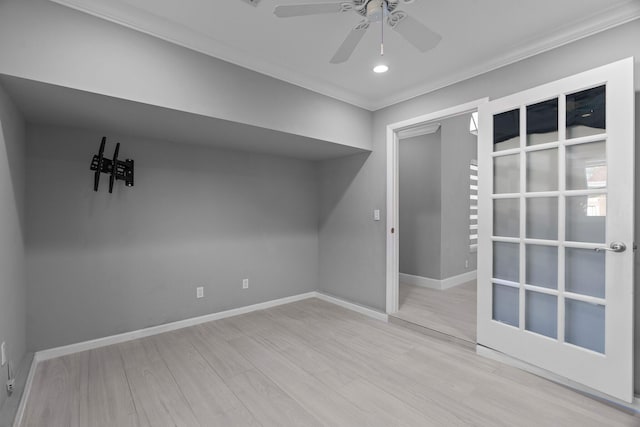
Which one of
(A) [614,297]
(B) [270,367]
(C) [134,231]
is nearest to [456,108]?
(A) [614,297]

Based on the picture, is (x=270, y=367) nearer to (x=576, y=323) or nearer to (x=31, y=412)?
(x=31, y=412)

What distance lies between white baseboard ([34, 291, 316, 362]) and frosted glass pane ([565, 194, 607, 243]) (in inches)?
123

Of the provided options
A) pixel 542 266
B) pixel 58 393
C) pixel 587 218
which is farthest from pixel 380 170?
pixel 58 393

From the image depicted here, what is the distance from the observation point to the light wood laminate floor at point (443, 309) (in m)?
3.10

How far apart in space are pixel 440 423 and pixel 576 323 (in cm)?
122

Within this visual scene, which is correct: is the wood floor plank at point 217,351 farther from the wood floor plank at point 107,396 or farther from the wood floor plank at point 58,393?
the wood floor plank at point 58,393

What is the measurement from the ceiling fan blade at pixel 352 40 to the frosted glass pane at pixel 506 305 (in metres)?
2.19

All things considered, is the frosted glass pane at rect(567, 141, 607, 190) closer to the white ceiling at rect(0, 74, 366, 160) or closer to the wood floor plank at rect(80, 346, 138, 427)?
the white ceiling at rect(0, 74, 366, 160)

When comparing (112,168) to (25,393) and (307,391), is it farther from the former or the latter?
(307,391)

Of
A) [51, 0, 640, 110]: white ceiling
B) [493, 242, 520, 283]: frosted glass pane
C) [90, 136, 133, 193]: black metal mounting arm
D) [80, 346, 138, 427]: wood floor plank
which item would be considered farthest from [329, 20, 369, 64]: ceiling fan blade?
[80, 346, 138, 427]: wood floor plank

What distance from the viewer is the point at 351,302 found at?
3893 millimetres

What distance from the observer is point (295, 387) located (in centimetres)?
215

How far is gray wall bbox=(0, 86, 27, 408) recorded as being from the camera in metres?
1.79

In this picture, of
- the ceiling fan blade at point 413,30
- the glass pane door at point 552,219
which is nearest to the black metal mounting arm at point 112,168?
the ceiling fan blade at point 413,30
